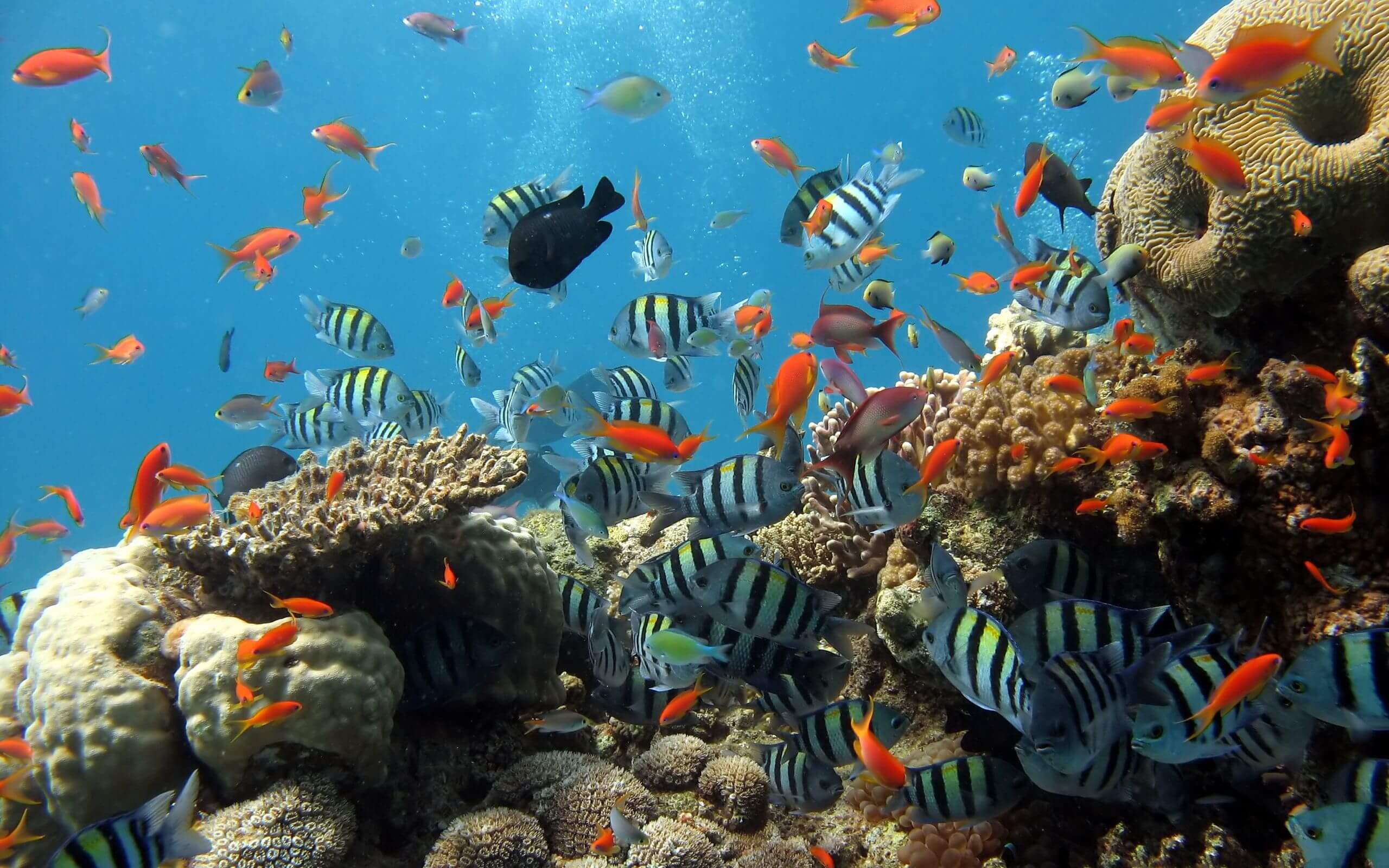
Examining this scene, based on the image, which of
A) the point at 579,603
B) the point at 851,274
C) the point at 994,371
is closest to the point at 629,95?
the point at 851,274

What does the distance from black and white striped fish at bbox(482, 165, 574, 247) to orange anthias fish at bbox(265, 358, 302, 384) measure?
4.47m

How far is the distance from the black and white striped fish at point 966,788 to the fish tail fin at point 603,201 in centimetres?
285

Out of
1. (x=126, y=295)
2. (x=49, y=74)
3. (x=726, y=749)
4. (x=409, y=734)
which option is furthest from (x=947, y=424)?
(x=126, y=295)

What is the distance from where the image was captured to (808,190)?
194 inches

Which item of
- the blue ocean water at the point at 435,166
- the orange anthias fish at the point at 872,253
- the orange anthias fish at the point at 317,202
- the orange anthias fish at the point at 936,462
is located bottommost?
the orange anthias fish at the point at 936,462

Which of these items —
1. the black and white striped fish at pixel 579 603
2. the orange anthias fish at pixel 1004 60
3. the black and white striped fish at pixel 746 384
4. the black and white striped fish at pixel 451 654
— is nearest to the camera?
the black and white striped fish at pixel 451 654

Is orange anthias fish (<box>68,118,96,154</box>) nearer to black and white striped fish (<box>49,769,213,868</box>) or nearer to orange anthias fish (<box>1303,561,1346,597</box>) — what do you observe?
black and white striped fish (<box>49,769,213,868</box>)

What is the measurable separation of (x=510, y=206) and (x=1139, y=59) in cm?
357

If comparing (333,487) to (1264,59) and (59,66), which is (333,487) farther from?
(59,66)

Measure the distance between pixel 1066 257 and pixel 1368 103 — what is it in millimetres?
1772

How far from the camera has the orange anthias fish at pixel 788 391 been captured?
10.9ft

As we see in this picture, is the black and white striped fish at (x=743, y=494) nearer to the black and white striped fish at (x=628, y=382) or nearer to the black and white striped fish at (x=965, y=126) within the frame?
the black and white striped fish at (x=628, y=382)

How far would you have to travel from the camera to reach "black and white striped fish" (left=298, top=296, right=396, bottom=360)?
533 cm

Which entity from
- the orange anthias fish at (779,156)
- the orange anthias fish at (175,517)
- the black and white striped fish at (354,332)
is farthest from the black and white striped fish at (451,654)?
the orange anthias fish at (779,156)
